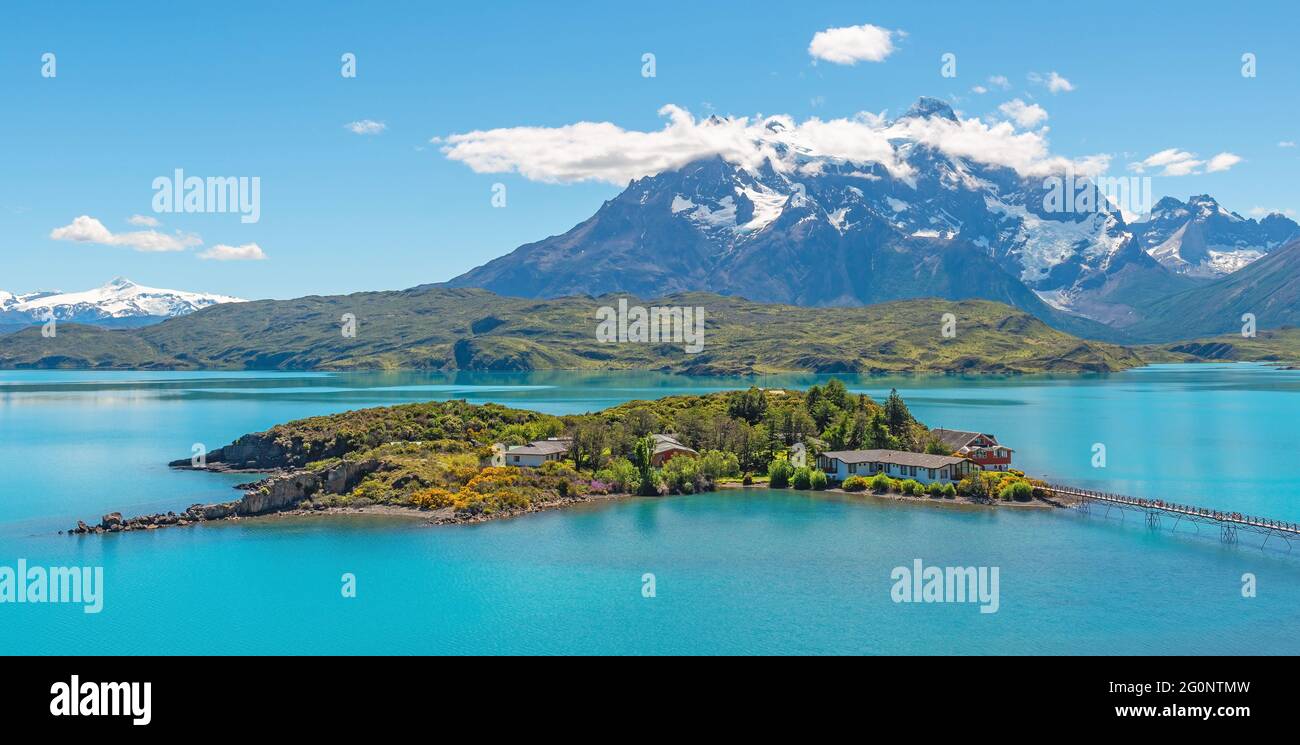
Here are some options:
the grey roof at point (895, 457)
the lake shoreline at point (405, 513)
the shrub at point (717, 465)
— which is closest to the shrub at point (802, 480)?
the lake shoreline at point (405, 513)

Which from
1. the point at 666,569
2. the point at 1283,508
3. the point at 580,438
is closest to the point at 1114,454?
the point at 1283,508

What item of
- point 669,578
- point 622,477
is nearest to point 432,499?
point 622,477

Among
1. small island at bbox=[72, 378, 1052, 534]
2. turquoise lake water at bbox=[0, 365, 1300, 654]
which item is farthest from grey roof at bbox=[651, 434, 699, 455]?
turquoise lake water at bbox=[0, 365, 1300, 654]

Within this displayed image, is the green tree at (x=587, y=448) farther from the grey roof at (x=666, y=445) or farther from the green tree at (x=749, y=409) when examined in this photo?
the green tree at (x=749, y=409)
